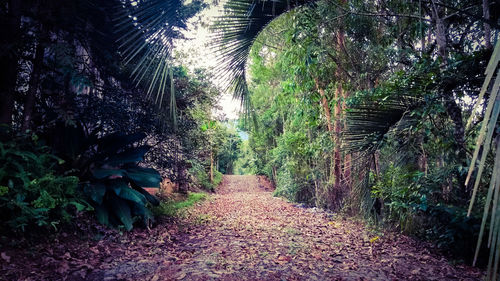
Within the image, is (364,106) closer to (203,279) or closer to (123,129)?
(203,279)

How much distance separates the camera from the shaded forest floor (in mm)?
2207

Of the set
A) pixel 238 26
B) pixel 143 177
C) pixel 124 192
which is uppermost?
pixel 238 26

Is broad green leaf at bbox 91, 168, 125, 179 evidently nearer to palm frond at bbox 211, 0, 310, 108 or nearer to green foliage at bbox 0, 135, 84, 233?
green foliage at bbox 0, 135, 84, 233

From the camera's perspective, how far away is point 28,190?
239 centimetres

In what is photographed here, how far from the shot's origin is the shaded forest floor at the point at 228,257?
7.24ft

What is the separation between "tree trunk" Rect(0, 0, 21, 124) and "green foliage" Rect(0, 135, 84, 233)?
0.38 meters

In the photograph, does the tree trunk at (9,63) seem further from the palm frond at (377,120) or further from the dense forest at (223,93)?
the palm frond at (377,120)

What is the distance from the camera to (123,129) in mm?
3969

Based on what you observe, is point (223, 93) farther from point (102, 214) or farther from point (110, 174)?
point (102, 214)

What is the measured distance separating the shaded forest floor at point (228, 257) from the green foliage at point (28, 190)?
0.73 ft

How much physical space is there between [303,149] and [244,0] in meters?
5.92

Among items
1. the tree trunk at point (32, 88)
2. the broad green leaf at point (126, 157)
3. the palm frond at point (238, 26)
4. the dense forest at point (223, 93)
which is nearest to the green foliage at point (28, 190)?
the dense forest at point (223, 93)

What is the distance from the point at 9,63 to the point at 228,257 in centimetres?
296

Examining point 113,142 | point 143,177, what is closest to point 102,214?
point 143,177
